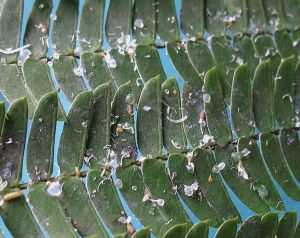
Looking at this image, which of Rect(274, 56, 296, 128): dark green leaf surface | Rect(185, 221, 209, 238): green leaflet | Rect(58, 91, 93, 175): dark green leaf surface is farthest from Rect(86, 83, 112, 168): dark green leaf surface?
Rect(274, 56, 296, 128): dark green leaf surface

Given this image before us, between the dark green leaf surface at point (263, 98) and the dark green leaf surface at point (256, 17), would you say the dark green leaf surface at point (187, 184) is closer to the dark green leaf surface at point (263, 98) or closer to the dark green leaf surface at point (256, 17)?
the dark green leaf surface at point (263, 98)

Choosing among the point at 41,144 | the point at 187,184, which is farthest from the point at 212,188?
the point at 41,144

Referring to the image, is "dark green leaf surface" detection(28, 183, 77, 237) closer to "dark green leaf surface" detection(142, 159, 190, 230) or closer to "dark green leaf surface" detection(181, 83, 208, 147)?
"dark green leaf surface" detection(142, 159, 190, 230)

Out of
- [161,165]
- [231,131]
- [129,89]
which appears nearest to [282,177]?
[231,131]

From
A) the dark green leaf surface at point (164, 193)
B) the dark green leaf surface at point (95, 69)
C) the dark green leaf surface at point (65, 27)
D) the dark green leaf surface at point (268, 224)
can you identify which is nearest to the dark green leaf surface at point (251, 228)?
the dark green leaf surface at point (268, 224)

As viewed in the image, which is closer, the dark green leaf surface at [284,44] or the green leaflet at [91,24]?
the green leaflet at [91,24]

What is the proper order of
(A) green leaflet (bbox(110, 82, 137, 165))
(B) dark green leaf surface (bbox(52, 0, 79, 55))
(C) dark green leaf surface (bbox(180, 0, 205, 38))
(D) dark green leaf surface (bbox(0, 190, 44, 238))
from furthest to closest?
1. (C) dark green leaf surface (bbox(180, 0, 205, 38))
2. (B) dark green leaf surface (bbox(52, 0, 79, 55))
3. (A) green leaflet (bbox(110, 82, 137, 165))
4. (D) dark green leaf surface (bbox(0, 190, 44, 238))
